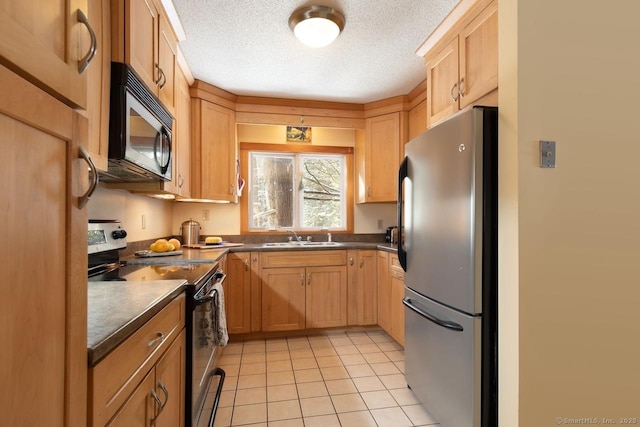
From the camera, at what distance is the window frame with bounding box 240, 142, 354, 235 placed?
332cm

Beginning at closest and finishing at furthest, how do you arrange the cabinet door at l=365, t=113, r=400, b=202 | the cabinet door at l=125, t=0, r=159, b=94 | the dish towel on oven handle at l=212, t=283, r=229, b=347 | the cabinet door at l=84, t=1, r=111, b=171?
the cabinet door at l=84, t=1, r=111, b=171 < the cabinet door at l=125, t=0, r=159, b=94 < the dish towel on oven handle at l=212, t=283, r=229, b=347 < the cabinet door at l=365, t=113, r=400, b=202

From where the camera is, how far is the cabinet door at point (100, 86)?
3.69ft

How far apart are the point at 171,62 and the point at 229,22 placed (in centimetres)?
47

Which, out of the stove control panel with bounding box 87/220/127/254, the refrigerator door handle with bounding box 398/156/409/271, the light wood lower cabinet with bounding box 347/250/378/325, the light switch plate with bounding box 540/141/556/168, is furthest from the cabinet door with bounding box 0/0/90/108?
the light wood lower cabinet with bounding box 347/250/378/325

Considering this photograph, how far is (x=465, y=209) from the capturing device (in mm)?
1356

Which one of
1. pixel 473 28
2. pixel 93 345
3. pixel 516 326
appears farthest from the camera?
pixel 473 28

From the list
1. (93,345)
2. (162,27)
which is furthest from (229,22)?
(93,345)

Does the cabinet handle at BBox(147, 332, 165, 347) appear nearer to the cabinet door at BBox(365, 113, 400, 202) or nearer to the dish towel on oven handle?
the dish towel on oven handle

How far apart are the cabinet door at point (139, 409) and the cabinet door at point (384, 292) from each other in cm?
213

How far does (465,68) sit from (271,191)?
2264 millimetres

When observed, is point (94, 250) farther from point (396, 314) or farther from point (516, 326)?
point (396, 314)

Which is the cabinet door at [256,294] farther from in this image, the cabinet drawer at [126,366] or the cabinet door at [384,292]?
the cabinet drawer at [126,366]

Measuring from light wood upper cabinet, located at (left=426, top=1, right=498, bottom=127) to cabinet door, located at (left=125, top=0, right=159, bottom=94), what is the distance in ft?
5.72

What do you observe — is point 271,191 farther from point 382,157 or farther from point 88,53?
A: point 88,53
